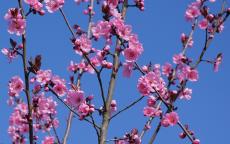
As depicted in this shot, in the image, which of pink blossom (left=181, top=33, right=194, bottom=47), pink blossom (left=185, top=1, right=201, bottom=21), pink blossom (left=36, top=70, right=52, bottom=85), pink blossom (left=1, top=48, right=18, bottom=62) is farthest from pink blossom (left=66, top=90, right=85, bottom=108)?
pink blossom (left=185, top=1, right=201, bottom=21)

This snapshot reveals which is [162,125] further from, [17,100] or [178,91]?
[17,100]

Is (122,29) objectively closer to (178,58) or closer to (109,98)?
(109,98)

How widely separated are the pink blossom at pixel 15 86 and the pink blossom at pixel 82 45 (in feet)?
2.43

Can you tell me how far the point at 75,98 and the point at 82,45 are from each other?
0.59 m

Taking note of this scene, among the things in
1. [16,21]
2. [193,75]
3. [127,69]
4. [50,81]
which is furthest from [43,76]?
[193,75]

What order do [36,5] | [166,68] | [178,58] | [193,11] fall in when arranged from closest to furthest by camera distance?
[36,5]
[178,58]
[166,68]
[193,11]

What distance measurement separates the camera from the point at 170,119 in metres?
4.17

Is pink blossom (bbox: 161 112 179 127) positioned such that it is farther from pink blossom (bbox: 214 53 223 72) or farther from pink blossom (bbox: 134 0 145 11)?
pink blossom (bbox: 134 0 145 11)

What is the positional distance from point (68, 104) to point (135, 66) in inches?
34.4

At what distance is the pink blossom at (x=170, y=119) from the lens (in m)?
Result: 4.12

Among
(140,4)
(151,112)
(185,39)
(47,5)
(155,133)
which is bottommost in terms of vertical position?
(155,133)

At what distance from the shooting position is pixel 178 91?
436cm

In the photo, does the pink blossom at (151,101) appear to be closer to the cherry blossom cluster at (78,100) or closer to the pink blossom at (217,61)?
the cherry blossom cluster at (78,100)

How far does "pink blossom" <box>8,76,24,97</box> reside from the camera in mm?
4688
